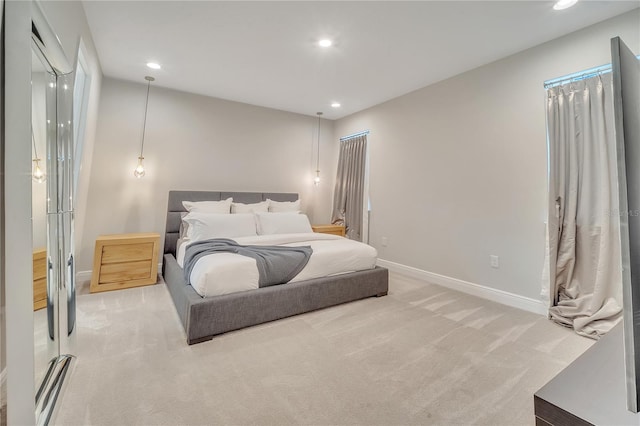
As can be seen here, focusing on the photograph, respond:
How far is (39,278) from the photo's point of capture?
4.22 feet

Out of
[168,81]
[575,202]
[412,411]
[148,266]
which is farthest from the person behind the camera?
[168,81]

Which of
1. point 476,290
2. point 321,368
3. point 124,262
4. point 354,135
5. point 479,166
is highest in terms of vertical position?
point 354,135

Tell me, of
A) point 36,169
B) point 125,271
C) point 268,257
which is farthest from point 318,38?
point 125,271

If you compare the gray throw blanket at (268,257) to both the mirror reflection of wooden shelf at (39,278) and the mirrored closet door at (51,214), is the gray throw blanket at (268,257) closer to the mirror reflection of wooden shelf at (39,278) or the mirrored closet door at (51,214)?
the mirrored closet door at (51,214)

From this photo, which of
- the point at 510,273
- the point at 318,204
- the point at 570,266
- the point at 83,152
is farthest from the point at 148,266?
the point at 570,266

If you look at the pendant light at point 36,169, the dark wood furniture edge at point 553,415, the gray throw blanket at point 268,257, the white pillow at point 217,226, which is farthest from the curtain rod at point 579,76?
the pendant light at point 36,169

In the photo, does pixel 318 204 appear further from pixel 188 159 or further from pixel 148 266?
pixel 148 266

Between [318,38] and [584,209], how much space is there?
2832 millimetres

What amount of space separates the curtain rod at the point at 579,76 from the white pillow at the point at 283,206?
336cm

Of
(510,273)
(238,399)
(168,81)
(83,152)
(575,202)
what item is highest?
(168,81)

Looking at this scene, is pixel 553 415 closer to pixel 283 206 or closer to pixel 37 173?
pixel 37 173

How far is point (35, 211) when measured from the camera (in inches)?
48.9

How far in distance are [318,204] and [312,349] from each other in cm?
357

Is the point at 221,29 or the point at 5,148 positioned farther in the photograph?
the point at 221,29
